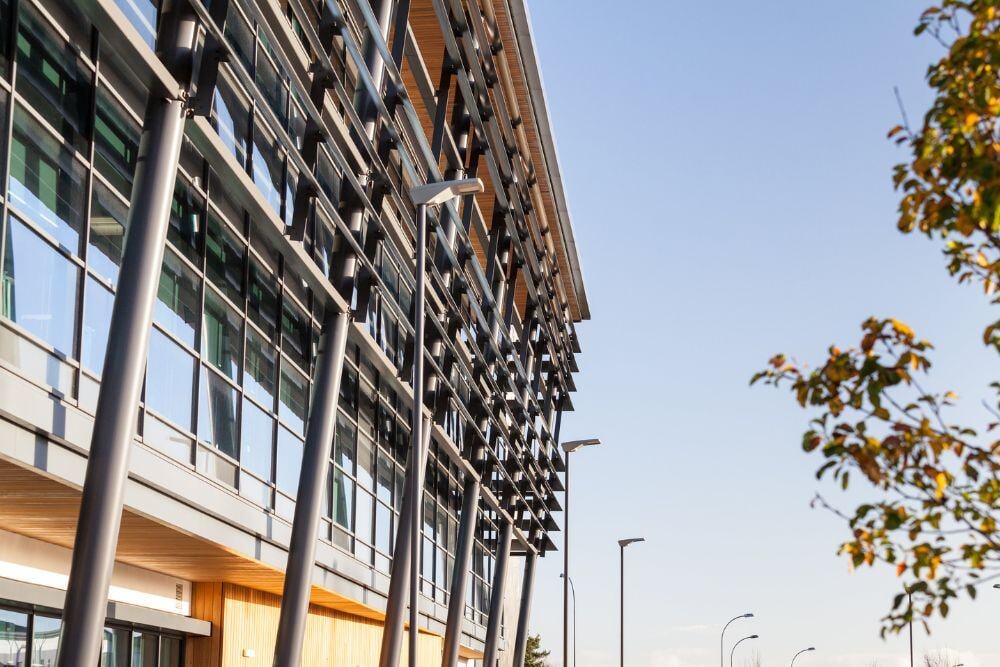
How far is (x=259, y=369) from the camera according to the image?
21.5 meters

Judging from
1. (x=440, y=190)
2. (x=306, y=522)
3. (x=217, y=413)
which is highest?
(x=440, y=190)

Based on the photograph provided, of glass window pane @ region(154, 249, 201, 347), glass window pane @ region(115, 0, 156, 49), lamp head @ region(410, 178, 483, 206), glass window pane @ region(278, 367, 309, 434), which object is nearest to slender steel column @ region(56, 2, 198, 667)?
glass window pane @ region(115, 0, 156, 49)

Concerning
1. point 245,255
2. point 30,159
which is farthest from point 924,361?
point 245,255

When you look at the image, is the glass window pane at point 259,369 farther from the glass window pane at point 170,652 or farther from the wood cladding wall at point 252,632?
the glass window pane at point 170,652

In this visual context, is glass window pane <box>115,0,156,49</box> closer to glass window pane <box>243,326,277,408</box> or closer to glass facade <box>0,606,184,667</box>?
glass window pane <box>243,326,277,408</box>

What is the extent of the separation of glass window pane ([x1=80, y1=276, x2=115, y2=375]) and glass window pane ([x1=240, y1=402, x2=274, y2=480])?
16.3 ft

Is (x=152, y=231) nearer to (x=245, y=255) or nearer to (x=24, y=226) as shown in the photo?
(x=24, y=226)

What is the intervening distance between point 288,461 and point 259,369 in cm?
218

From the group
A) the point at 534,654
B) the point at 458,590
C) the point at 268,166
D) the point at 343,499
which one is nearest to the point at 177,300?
the point at 268,166

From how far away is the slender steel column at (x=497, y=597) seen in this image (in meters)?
43.3

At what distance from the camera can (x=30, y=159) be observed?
14172mm

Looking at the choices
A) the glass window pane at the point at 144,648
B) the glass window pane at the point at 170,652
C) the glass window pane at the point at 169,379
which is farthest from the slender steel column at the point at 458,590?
the glass window pane at the point at 169,379

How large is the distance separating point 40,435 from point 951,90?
10.5 metres

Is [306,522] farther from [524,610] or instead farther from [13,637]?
[524,610]
